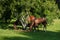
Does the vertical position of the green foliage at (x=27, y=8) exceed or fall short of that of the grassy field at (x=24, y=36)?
it exceeds it

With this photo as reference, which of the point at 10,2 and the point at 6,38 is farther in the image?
the point at 10,2

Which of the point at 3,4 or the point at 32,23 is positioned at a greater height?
the point at 3,4

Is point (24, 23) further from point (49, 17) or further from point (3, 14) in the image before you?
point (49, 17)

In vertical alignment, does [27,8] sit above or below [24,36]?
above

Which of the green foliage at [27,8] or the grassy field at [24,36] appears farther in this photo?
the green foliage at [27,8]

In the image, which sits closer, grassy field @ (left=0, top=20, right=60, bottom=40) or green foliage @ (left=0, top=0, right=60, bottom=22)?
grassy field @ (left=0, top=20, right=60, bottom=40)

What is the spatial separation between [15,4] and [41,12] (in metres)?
3.79

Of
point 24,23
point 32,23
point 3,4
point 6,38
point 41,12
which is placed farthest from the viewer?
point 41,12

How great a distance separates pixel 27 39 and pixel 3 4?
10.2 metres

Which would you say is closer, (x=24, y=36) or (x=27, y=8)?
(x=24, y=36)

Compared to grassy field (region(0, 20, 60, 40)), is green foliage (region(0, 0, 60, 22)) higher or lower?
higher

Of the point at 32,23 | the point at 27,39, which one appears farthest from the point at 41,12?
the point at 27,39

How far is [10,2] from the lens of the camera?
24.2 metres

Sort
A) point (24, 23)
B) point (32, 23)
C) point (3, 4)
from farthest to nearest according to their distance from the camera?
point (3, 4) → point (24, 23) → point (32, 23)
